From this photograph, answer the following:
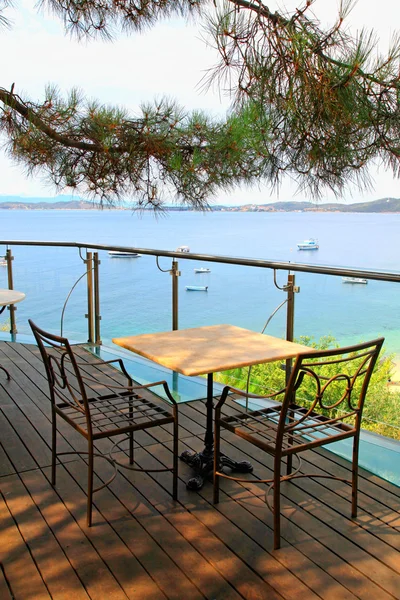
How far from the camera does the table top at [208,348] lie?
2.37 m

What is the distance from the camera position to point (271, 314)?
3.82 meters

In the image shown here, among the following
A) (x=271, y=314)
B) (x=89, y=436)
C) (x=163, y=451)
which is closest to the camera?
(x=89, y=436)

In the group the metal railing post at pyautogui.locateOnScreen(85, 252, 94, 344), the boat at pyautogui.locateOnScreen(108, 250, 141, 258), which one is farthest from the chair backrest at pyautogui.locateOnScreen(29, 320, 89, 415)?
the metal railing post at pyautogui.locateOnScreen(85, 252, 94, 344)

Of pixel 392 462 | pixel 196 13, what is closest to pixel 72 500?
pixel 392 462

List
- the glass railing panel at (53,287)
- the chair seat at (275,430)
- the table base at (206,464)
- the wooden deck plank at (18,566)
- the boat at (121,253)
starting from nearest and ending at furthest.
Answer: the wooden deck plank at (18,566), the chair seat at (275,430), the table base at (206,464), the boat at (121,253), the glass railing panel at (53,287)

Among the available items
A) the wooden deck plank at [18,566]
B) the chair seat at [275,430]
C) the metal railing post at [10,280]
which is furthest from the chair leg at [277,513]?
the metal railing post at [10,280]

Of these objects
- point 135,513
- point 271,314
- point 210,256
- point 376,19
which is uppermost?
point 376,19

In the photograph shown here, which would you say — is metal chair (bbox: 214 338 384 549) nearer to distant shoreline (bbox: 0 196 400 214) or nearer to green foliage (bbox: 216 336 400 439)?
green foliage (bbox: 216 336 400 439)

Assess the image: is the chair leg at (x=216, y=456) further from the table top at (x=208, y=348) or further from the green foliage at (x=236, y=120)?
the green foliage at (x=236, y=120)

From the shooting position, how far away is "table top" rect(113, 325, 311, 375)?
237cm

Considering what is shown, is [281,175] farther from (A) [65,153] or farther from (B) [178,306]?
(A) [65,153]

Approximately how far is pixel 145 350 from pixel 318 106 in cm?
180

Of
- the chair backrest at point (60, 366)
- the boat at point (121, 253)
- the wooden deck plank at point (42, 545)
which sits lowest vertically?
the wooden deck plank at point (42, 545)

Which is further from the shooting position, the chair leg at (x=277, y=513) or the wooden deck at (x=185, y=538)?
the chair leg at (x=277, y=513)
